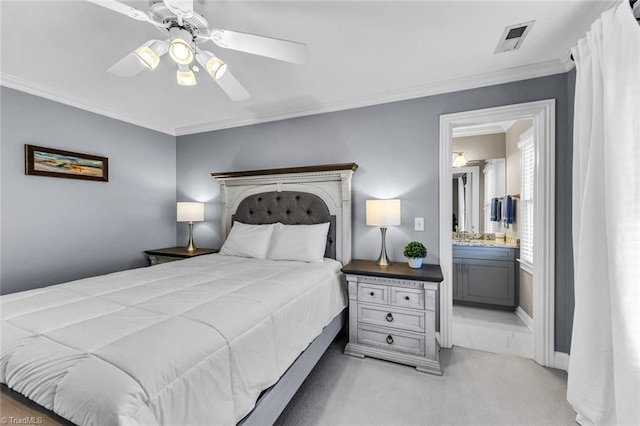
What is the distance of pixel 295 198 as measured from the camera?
9.57 feet

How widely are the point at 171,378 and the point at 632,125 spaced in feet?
7.22

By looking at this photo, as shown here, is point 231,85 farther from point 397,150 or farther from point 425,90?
point 425,90

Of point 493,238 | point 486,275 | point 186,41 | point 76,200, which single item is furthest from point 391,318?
point 76,200

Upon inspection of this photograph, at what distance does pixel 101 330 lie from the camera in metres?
1.00

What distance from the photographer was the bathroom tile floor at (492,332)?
249 centimetres

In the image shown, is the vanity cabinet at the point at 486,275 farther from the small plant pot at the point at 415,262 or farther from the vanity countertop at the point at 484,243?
the small plant pot at the point at 415,262

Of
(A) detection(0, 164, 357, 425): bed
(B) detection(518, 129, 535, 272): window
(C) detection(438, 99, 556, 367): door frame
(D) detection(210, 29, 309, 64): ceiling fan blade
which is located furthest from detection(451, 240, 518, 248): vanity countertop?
(D) detection(210, 29, 309, 64): ceiling fan blade

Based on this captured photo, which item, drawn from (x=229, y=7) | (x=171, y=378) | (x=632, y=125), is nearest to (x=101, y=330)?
(x=171, y=378)

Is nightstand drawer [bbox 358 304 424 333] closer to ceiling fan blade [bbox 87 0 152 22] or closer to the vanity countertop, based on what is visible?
the vanity countertop

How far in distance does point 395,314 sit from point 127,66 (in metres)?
2.53

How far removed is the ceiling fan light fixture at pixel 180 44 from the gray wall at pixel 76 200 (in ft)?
6.98

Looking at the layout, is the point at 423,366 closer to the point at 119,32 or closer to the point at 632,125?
the point at 632,125

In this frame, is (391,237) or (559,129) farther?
(391,237)

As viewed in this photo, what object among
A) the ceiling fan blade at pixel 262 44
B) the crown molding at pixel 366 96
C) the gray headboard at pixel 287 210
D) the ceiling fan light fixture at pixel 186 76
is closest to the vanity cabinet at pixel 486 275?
the gray headboard at pixel 287 210
